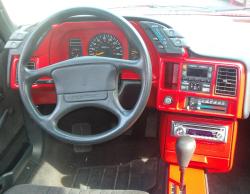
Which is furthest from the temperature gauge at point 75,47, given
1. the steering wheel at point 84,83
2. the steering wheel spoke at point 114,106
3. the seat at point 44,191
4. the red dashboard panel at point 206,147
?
the seat at point 44,191

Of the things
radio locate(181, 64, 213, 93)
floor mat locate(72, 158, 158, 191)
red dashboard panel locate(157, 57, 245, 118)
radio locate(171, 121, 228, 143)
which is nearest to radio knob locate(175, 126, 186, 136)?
radio locate(171, 121, 228, 143)

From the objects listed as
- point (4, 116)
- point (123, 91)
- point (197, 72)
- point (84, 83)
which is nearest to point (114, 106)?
point (84, 83)

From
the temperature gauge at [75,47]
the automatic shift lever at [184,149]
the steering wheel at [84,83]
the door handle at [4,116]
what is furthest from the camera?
the door handle at [4,116]

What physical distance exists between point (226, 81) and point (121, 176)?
3.44 feet

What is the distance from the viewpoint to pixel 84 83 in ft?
5.90

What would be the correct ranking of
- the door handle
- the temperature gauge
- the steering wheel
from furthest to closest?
the door handle
the temperature gauge
the steering wheel

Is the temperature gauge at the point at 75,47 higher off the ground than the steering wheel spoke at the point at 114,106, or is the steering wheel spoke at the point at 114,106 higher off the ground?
the temperature gauge at the point at 75,47

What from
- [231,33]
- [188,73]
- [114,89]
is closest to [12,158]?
[114,89]

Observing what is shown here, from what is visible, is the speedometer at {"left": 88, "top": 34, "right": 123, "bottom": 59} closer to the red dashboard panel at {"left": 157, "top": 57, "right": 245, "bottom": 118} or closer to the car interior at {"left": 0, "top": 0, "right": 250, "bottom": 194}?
the car interior at {"left": 0, "top": 0, "right": 250, "bottom": 194}

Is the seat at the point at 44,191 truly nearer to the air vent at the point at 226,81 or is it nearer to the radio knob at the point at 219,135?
the radio knob at the point at 219,135

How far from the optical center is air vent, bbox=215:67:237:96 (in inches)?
75.0

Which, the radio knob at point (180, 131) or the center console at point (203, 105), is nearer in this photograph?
the center console at point (203, 105)

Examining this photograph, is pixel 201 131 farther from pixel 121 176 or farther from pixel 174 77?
pixel 121 176

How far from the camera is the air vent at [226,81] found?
1.91 metres
